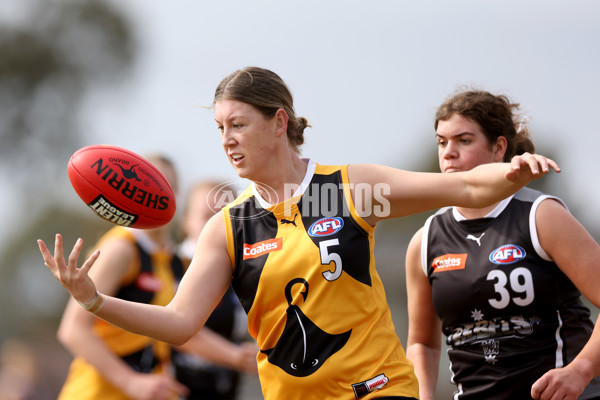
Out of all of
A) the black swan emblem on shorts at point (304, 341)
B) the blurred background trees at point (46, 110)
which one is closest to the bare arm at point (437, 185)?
the black swan emblem on shorts at point (304, 341)

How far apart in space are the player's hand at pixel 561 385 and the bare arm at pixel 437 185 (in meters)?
0.85

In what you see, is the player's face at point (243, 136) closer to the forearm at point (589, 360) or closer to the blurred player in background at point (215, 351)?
the forearm at point (589, 360)

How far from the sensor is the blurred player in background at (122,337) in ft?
16.4

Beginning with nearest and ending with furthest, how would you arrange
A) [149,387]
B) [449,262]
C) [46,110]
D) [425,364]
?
1. [449,262]
2. [425,364]
3. [149,387]
4. [46,110]

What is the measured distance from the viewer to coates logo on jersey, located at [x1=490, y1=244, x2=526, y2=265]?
4.01 meters

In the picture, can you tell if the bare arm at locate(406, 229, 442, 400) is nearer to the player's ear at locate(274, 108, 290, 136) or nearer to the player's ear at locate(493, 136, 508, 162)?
the player's ear at locate(493, 136, 508, 162)

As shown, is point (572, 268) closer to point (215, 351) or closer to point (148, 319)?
point (148, 319)

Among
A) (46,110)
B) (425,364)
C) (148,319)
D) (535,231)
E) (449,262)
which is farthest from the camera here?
(46,110)

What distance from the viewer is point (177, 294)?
3596 millimetres

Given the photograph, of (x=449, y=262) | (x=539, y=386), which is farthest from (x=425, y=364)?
(x=539, y=386)

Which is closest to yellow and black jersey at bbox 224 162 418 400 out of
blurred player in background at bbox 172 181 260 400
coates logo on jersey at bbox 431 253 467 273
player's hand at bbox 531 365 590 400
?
player's hand at bbox 531 365 590 400

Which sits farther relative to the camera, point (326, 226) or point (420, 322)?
point (420, 322)

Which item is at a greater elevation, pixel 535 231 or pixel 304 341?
pixel 535 231

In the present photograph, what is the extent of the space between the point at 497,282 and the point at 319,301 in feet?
3.44
